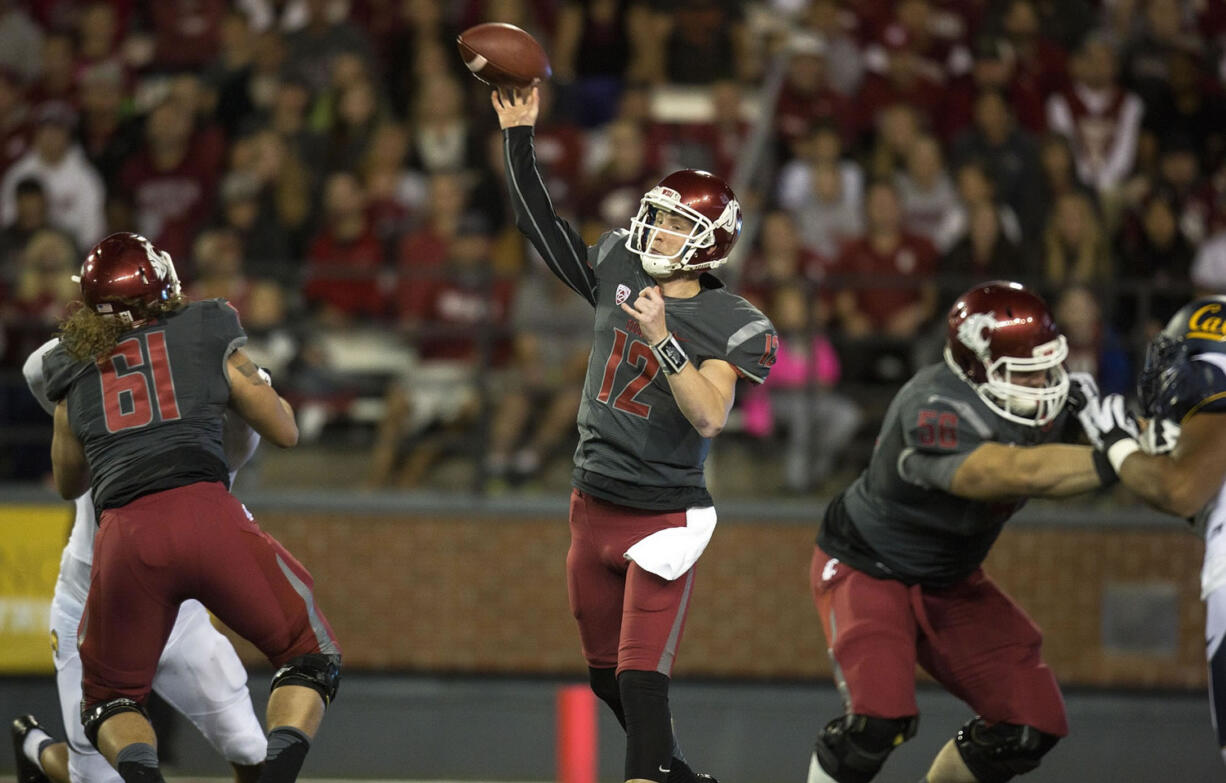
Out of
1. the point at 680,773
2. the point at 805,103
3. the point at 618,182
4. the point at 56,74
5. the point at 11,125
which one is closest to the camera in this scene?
the point at 680,773

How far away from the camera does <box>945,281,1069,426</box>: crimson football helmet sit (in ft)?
16.4

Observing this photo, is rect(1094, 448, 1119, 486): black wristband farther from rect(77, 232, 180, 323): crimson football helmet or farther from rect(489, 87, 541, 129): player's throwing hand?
rect(77, 232, 180, 323): crimson football helmet

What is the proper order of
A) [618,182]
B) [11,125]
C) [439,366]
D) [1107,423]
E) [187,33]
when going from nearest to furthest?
[1107,423] < [439,366] < [618,182] < [11,125] < [187,33]

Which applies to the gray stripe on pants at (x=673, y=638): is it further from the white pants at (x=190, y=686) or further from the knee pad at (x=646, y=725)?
the white pants at (x=190, y=686)

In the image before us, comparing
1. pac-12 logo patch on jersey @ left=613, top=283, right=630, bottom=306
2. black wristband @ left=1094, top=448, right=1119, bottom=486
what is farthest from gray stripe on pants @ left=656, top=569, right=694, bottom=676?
black wristband @ left=1094, top=448, right=1119, bottom=486

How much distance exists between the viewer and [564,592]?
27.2ft

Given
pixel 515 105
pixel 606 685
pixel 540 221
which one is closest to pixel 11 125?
pixel 515 105

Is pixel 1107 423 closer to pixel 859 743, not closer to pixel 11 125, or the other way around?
pixel 859 743

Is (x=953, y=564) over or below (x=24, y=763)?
over

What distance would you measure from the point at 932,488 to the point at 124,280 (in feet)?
8.69

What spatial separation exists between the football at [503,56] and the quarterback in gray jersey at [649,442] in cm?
57

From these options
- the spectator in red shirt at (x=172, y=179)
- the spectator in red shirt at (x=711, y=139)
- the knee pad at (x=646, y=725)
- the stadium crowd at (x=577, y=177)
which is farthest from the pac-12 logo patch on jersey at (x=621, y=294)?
the spectator in red shirt at (x=172, y=179)

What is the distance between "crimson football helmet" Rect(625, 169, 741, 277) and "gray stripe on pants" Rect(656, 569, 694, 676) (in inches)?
39.4

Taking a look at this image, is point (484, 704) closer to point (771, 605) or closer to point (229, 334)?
point (771, 605)
